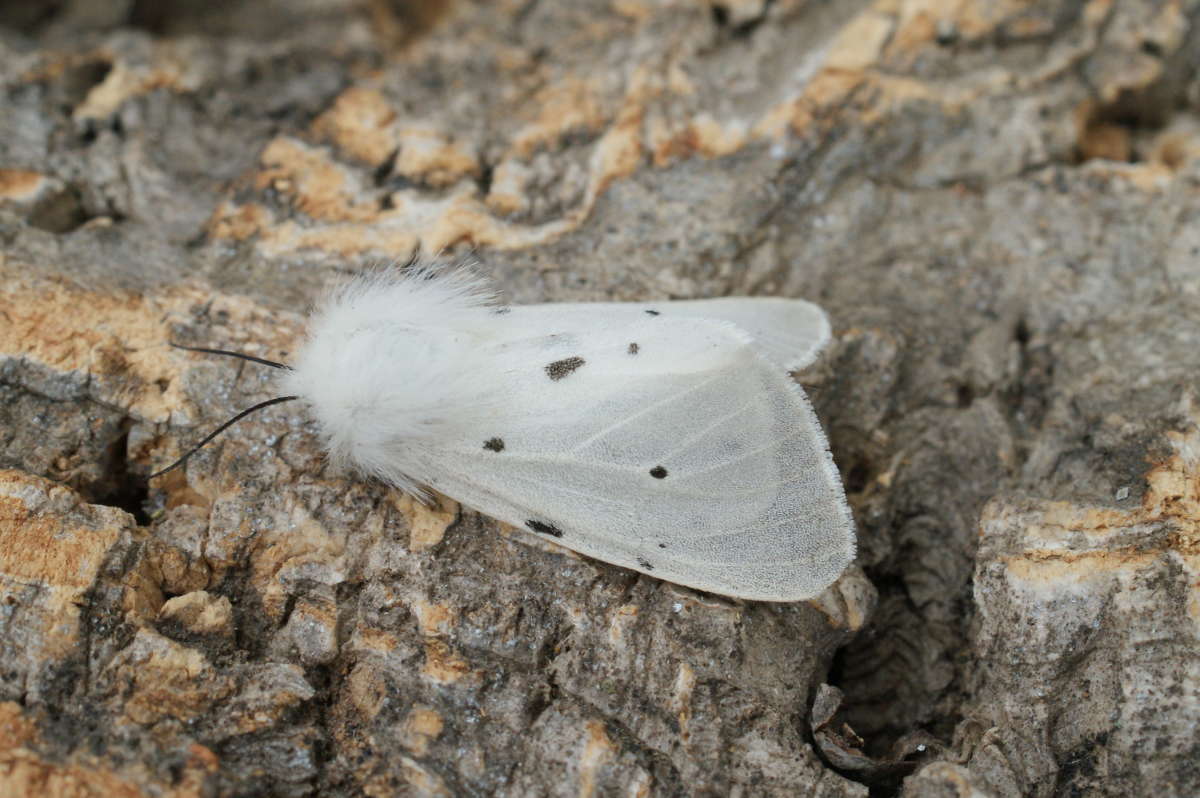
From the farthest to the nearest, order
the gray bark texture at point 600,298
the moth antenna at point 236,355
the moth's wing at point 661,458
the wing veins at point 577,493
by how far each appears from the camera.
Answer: the moth antenna at point 236,355, the wing veins at point 577,493, the moth's wing at point 661,458, the gray bark texture at point 600,298

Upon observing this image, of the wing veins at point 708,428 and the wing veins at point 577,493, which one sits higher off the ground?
the wing veins at point 708,428

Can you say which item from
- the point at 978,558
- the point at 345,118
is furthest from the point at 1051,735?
the point at 345,118

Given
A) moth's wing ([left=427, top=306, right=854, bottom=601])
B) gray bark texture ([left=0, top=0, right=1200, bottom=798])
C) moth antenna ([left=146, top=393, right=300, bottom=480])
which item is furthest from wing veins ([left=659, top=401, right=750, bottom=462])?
moth antenna ([left=146, top=393, right=300, bottom=480])

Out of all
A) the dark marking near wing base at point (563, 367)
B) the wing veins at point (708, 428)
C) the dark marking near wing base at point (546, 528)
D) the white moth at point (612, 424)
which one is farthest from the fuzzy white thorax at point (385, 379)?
the wing veins at point (708, 428)

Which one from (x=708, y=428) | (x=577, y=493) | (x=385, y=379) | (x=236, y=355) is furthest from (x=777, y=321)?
(x=236, y=355)

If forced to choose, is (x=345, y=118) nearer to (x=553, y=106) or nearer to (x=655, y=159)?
(x=553, y=106)

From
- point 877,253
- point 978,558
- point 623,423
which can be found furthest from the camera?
point 877,253

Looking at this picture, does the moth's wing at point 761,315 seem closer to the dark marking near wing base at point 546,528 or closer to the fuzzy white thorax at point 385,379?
the fuzzy white thorax at point 385,379
